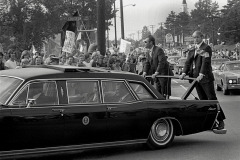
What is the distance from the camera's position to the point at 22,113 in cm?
718

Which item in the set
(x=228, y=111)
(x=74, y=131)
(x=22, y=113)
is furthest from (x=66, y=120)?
(x=228, y=111)

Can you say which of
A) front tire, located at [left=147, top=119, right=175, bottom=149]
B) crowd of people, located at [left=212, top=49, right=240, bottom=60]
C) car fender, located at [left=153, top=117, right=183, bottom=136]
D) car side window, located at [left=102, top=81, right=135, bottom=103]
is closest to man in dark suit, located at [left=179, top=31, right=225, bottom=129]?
car fender, located at [left=153, top=117, right=183, bottom=136]

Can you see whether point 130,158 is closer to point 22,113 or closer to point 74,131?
point 74,131

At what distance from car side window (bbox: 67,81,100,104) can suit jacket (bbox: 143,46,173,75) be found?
4.22 m

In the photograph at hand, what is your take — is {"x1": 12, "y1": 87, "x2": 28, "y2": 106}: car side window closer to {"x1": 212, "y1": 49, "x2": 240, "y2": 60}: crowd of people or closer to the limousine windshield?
the limousine windshield

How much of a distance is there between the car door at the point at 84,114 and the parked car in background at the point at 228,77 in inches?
491

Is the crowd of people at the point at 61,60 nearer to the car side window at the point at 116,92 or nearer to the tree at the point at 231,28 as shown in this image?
the car side window at the point at 116,92

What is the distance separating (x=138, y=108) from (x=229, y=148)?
1.64 metres

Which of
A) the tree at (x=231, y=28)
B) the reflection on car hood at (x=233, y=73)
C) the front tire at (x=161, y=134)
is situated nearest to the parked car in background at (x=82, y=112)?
the front tire at (x=161, y=134)

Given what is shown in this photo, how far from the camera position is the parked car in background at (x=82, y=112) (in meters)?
7.19

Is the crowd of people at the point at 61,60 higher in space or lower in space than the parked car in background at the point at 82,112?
higher

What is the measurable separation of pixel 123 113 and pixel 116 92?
1.21 feet

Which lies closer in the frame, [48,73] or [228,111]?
[48,73]

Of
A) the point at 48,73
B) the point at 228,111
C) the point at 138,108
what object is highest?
the point at 48,73
